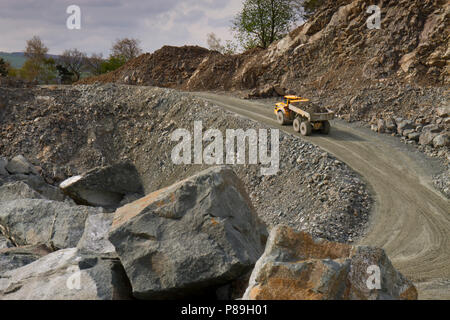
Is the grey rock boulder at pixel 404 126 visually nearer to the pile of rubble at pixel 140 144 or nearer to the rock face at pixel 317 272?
the pile of rubble at pixel 140 144

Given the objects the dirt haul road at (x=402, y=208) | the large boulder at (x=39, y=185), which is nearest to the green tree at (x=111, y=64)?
the large boulder at (x=39, y=185)

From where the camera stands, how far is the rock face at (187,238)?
22.3 feet

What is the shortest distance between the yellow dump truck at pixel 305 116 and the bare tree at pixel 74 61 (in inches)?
1827

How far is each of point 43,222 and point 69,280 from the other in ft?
17.7

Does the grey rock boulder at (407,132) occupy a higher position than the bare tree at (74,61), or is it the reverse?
the bare tree at (74,61)

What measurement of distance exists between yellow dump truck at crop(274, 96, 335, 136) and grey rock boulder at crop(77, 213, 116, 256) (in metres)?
15.9

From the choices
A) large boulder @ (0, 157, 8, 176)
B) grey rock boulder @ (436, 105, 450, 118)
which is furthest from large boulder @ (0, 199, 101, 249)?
grey rock boulder @ (436, 105, 450, 118)

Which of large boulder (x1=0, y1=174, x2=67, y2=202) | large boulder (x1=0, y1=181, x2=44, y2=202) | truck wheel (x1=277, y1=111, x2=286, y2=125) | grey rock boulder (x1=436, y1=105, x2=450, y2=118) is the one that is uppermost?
grey rock boulder (x1=436, y1=105, x2=450, y2=118)

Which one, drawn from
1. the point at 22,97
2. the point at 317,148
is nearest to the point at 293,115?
the point at 317,148

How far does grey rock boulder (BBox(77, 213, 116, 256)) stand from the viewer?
332 inches

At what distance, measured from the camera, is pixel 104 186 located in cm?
2114

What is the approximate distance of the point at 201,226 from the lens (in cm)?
736

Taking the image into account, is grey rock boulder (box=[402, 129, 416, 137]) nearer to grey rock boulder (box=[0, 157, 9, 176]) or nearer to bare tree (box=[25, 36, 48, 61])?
grey rock boulder (box=[0, 157, 9, 176])

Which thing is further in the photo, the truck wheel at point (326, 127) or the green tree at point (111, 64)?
the green tree at point (111, 64)
